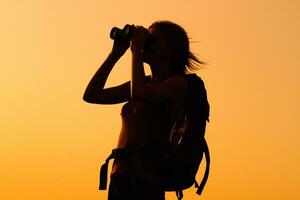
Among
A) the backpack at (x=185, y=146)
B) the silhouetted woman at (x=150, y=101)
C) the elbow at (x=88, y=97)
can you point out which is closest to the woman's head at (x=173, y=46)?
the silhouetted woman at (x=150, y=101)

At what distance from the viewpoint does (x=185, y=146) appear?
11.6 ft

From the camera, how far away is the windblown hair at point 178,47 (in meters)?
3.89

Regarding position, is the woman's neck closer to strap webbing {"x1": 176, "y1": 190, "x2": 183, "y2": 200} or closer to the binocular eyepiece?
the binocular eyepiece

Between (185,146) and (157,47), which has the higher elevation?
(157,47)

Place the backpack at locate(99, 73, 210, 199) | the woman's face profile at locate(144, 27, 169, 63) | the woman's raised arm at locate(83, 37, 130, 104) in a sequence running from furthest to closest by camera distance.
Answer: the woman's raised arm at locate(83, 37, 130, 104)
the woman's face profile at locate(144, 27, 169, 63)
the backpack at locate(99, 73, 210, 199)

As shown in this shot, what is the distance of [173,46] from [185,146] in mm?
772

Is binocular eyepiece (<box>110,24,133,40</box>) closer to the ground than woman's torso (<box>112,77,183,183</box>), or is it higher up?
higher up

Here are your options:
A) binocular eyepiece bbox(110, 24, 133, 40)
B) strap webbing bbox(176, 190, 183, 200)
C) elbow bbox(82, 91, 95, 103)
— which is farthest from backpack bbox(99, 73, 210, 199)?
elbow bbox(82, 91, 95, 103)

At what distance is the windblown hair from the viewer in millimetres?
3895

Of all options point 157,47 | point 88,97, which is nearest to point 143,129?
point 157,47

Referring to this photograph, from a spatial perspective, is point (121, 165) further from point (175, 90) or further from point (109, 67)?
point (109, 67)

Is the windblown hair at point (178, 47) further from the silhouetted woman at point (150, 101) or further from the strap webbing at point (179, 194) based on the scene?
the strap webbing at point (179, 194)

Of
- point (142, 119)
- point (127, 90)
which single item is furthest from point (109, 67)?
point (142, 119)

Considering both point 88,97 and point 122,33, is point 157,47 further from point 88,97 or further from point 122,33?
point 88,97
